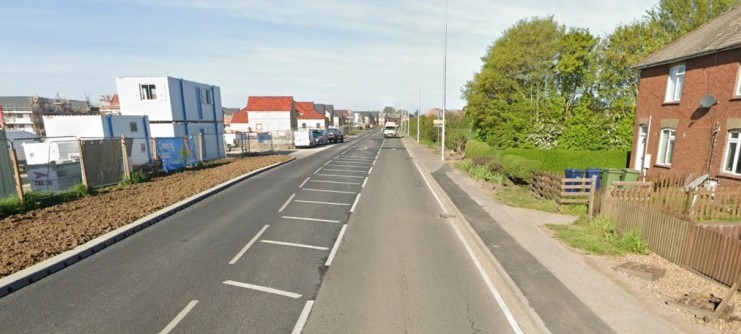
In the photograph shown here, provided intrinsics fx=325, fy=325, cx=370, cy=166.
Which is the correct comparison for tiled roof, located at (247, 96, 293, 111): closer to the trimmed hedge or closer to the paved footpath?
the trimmed hedge

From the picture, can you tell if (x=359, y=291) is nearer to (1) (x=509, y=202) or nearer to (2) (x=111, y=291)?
(2) (x=111, y=291)

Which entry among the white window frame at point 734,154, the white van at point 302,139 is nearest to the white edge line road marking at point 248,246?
the white window frame at point 734,154

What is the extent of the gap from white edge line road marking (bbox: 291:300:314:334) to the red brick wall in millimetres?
15928

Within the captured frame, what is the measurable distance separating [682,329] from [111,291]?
30.4ft

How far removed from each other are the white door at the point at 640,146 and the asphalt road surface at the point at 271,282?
14329 millimetres

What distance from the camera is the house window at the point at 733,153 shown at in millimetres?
12109

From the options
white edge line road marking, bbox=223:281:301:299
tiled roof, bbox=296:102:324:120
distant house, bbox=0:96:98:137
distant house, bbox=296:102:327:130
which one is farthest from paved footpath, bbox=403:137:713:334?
tiled roof, bbox=296:102:324:120

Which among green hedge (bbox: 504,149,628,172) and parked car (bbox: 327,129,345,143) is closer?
green hedge (bbox: 504,149,628,172)

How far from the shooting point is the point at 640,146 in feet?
58.0

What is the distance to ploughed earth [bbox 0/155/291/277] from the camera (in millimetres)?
7051

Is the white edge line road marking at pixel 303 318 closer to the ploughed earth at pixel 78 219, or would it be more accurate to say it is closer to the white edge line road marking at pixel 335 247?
the white edge line road marking at pixel 335 247

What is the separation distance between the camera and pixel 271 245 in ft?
26.3

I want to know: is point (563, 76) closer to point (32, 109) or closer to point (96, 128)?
point (96, 128)

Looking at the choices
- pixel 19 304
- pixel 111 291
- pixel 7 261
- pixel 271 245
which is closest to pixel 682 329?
pixel 271 245
